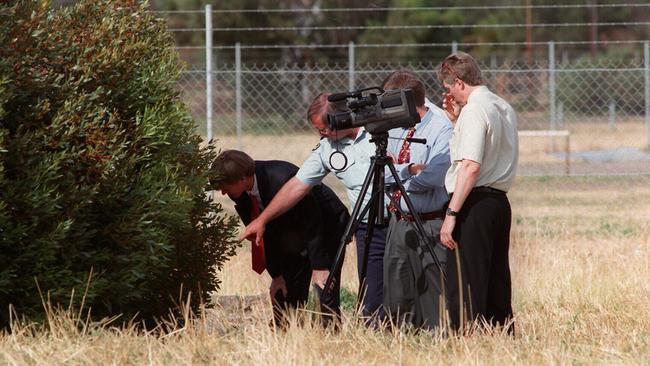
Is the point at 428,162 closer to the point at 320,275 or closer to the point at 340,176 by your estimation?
the point at 340,176

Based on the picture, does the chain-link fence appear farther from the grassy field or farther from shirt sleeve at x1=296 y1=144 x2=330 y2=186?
shirt sleeve at x1=296 y1=144 x2=330 y2=186

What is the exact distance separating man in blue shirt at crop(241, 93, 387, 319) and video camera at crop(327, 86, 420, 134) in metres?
0.22

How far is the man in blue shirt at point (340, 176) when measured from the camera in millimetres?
6176

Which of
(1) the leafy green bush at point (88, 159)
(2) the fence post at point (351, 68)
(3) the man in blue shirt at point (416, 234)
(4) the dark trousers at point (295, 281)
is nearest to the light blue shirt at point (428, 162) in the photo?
(3) the man in blue shirt at point (416, 234)

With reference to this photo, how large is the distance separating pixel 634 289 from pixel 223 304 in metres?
2.37

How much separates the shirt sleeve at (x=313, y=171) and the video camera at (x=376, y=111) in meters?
0.30

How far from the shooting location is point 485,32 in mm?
40312

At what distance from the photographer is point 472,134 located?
546 cm

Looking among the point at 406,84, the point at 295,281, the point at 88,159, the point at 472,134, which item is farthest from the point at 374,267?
the point at 88,159

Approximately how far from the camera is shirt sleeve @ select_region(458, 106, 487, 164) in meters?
5.44

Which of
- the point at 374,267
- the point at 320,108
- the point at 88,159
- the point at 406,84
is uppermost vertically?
the point at 406,84

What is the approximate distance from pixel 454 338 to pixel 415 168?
106cm

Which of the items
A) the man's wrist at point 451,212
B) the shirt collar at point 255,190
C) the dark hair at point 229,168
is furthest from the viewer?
the shirt collar at point 255,190

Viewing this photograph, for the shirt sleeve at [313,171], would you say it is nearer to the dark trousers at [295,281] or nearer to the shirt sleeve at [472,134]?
the dark trousers at [295,281]
